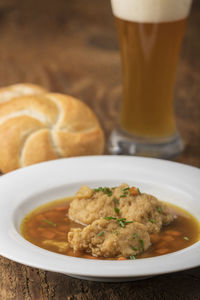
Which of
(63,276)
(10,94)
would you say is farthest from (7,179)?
(10,94)

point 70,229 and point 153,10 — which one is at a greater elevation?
point 153,10

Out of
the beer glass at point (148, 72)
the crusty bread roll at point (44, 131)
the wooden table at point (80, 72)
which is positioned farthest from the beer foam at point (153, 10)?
the wooden table at point (80, 72)

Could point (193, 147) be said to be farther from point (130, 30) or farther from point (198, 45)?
point (198, 45)

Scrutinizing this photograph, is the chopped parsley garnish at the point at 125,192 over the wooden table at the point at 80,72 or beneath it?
over

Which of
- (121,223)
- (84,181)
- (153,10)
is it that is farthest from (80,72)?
(121,223)

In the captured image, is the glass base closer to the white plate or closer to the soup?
the white plate

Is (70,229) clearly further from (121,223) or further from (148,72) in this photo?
(148,72)

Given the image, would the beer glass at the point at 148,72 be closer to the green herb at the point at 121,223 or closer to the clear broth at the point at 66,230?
the clear broth at the point at 66,230
